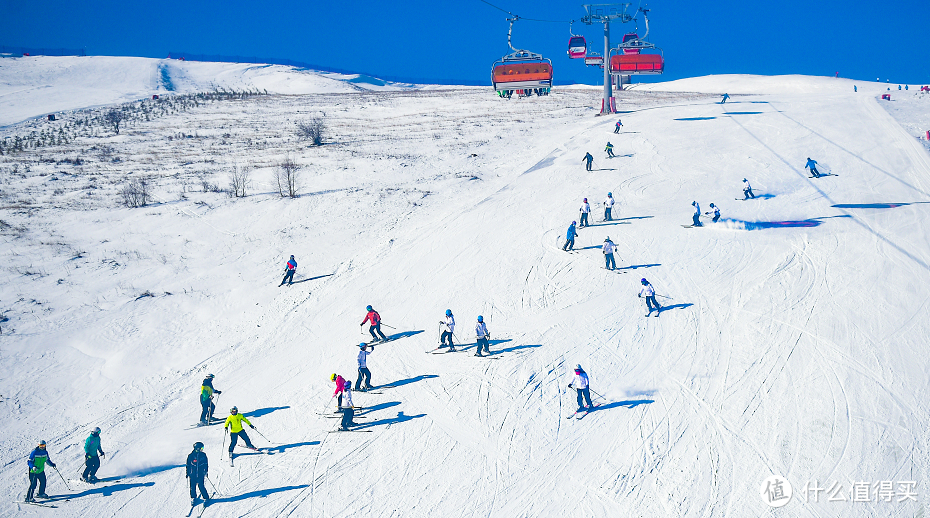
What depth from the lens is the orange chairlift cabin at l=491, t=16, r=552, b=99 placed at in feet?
96.3

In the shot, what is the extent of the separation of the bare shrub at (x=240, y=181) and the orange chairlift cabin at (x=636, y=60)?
77.5 ft

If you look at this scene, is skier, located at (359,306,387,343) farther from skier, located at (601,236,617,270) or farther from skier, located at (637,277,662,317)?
skier, located at (601,236,617,270)

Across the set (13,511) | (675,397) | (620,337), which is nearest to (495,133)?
(620,337)

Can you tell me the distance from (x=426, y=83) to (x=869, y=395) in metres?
121

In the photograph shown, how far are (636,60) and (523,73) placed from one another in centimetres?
1133

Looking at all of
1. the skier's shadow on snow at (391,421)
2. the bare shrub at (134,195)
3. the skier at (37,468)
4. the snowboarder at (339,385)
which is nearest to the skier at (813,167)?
the skier's shadow on snow at (391,421)

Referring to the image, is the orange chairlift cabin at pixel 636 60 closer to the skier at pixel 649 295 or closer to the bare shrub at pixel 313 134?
the bare shrub at pixel 313 134

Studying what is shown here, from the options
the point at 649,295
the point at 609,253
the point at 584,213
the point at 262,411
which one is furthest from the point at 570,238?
the point at 262,411

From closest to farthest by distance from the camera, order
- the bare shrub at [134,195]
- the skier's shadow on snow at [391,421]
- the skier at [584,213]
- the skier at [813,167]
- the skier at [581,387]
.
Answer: the skier at [581,387], the skier's shadow on snow at [391,421], the skier at [584,213], the skier at [813,167], the bare shrub at [134,195]

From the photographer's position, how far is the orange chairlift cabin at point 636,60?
36.7m

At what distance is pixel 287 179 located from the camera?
32.3m

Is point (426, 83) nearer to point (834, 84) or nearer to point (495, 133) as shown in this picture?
point (834, 84)

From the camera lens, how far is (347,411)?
12.3 m

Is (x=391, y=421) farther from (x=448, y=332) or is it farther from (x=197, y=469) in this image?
(x=197, y=469)
